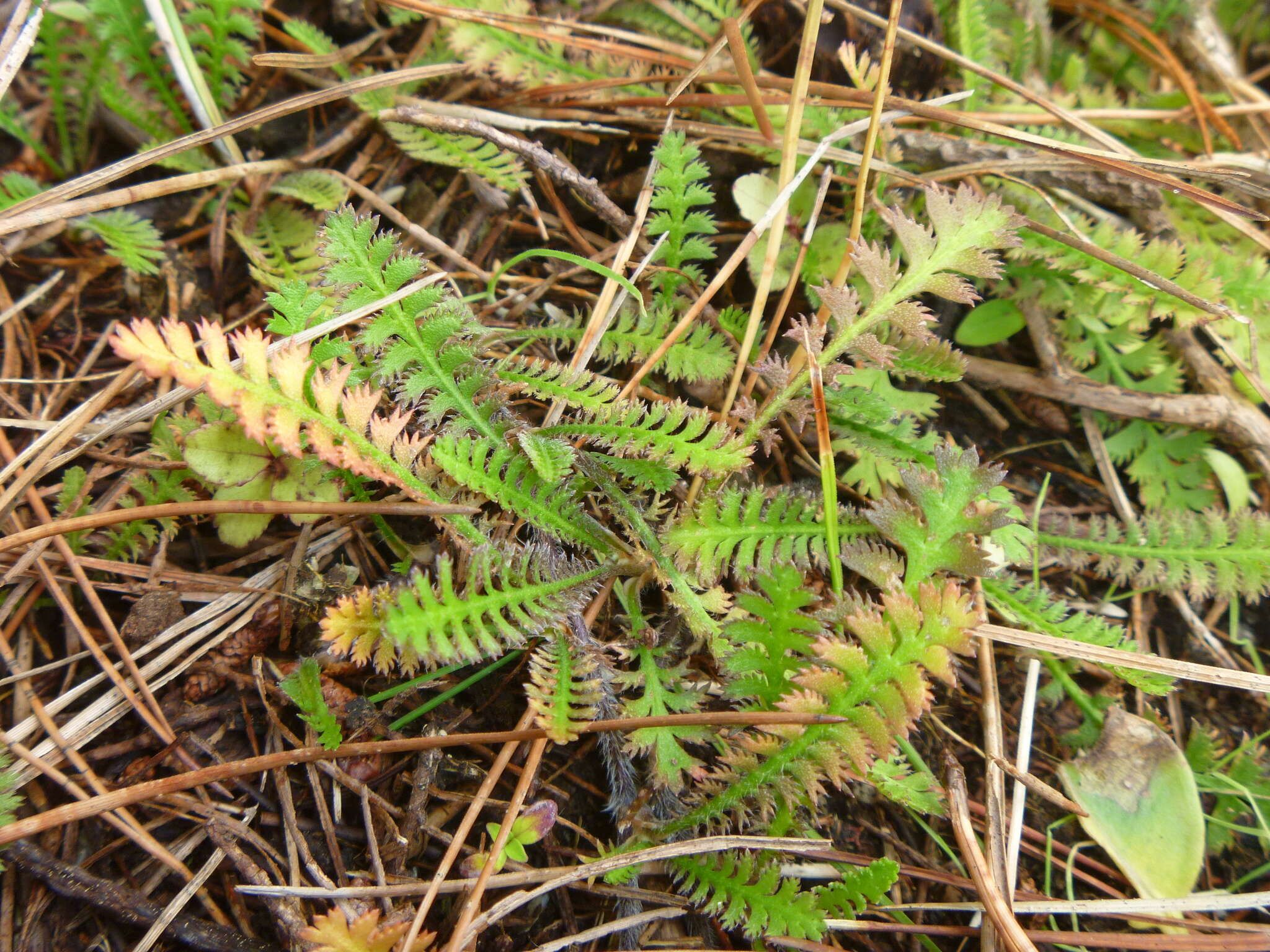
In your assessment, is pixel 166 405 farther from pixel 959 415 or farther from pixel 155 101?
pixel 959 415

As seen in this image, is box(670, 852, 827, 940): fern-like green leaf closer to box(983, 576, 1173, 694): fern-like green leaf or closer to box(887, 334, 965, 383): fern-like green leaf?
box(983, 576, 1173, 694): fern-like green leaf

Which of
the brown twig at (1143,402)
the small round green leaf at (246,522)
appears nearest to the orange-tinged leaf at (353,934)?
the small round green leaf at (246,522)

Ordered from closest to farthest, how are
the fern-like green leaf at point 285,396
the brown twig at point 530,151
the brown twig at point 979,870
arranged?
the fern-like green leaf at point 285,396
the brown twig at point 979,870
the brown twig at point 530,151

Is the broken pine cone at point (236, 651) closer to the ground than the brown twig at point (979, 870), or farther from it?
farther from it

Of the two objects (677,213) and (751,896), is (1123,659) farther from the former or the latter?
(677,213)

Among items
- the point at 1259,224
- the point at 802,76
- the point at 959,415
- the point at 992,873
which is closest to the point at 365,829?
the point at 992,873

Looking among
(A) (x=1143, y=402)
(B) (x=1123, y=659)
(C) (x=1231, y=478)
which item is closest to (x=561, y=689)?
(B) (x=1123, y=659)

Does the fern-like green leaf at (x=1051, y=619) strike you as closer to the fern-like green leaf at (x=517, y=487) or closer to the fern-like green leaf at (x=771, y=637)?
the fern-like green leaf at (x=771, y=637)

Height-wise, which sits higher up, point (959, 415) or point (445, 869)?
point (959, 415)
